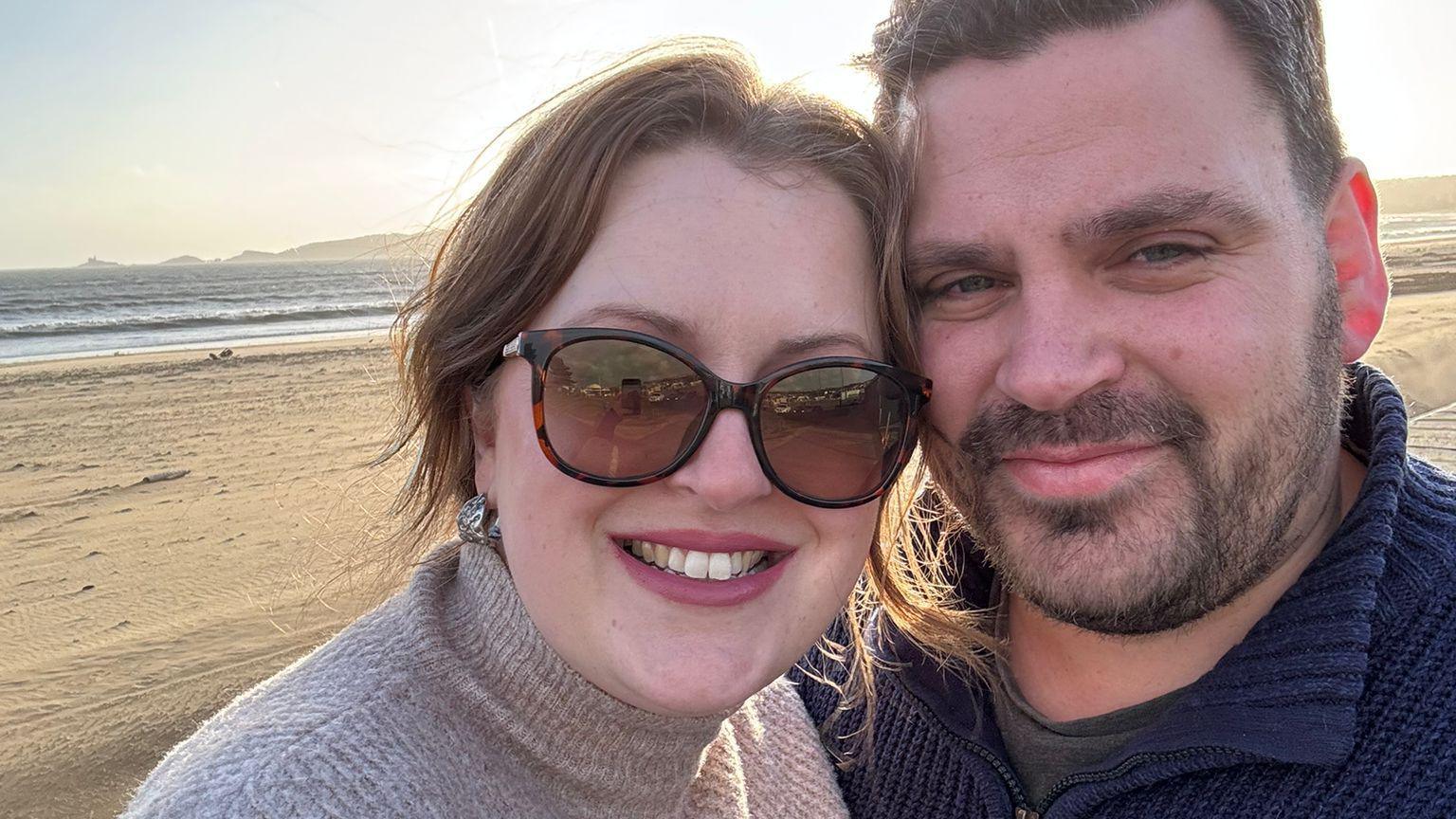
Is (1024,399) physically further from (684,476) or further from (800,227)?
(684,476)

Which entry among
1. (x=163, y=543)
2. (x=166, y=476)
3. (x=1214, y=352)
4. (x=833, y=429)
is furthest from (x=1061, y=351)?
(x=166, y=476)

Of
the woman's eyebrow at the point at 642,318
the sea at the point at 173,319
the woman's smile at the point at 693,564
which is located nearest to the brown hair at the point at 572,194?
the woman's eyebrow at the point at 642,318

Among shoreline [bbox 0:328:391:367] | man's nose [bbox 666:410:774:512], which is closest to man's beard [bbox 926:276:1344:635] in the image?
man's nose [bbox 666:410:774:512]

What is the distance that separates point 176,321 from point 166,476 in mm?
16454

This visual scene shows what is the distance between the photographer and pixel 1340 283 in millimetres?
1961

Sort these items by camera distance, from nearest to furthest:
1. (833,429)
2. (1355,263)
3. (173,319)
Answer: (833,429)
(1355,263)
(173,319)

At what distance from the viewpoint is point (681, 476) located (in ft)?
4.92

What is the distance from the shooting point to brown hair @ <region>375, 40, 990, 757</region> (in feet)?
5.13

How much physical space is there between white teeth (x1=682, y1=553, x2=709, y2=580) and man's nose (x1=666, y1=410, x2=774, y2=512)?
0.28ft

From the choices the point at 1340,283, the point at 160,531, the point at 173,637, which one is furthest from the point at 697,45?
the point at 160,531

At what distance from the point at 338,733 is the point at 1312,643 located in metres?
1.60

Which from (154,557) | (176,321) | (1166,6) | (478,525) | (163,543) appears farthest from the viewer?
(176,321)

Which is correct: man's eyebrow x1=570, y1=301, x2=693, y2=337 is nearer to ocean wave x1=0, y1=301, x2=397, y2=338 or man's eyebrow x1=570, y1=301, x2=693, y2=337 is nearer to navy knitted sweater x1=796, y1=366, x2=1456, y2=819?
navy knitted sweater x1=796, y1=366, x2=1456, y2=819

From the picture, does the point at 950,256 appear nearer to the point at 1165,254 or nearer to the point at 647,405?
the point at 1165,254
